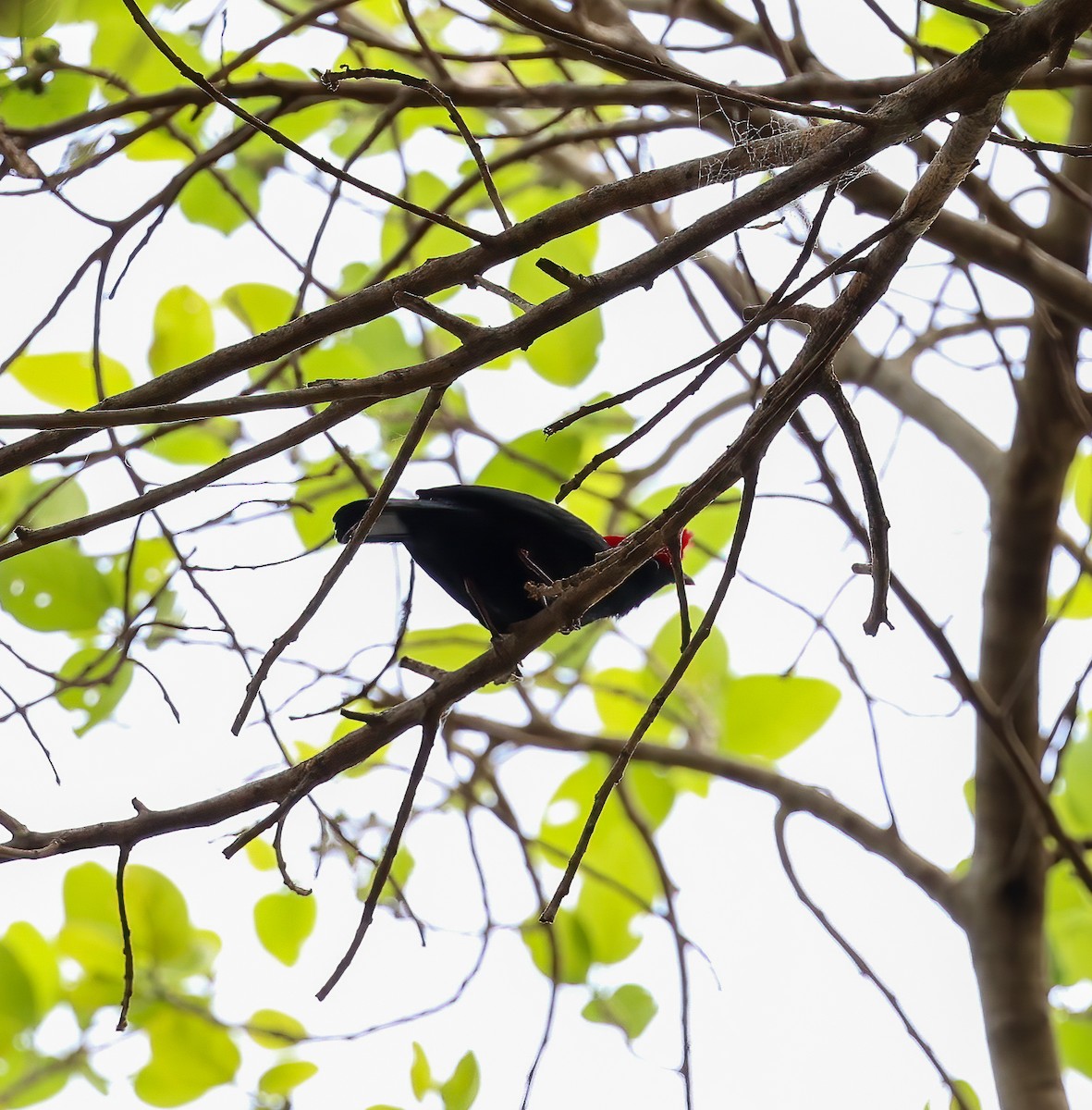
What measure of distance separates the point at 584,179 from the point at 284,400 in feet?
5.83

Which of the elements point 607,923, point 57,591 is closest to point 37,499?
point 57,591

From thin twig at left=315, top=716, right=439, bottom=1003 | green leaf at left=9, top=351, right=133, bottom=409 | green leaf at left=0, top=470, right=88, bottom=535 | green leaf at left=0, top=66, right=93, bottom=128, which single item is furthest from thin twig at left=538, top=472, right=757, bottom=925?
green leaf at left=9, top=351, right=133, bottom=409

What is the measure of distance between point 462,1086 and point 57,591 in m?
1.12

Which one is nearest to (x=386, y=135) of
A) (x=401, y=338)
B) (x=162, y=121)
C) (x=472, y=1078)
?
(x=401, y=338)

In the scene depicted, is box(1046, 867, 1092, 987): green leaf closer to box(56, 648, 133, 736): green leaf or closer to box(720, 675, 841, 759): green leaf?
box(720, 675, 841, 759): green leaf

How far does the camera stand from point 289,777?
1.05 meters

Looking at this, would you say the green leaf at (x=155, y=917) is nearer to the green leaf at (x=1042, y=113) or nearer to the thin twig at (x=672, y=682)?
the thin twig at (x=672, y=682)

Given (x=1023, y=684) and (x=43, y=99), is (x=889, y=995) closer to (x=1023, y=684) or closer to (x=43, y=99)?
(x=1023, y=684)

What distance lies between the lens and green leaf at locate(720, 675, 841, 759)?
2.12 metres

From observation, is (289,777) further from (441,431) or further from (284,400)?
(441,431)

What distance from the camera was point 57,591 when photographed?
194 cm

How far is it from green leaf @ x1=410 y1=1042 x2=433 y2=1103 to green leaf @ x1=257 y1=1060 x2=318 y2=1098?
0.30 metres

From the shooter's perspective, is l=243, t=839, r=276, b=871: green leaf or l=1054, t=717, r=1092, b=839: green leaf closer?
l=1054, t=717, r=1092, b=839: green leaf

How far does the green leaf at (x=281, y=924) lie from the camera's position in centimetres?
230
